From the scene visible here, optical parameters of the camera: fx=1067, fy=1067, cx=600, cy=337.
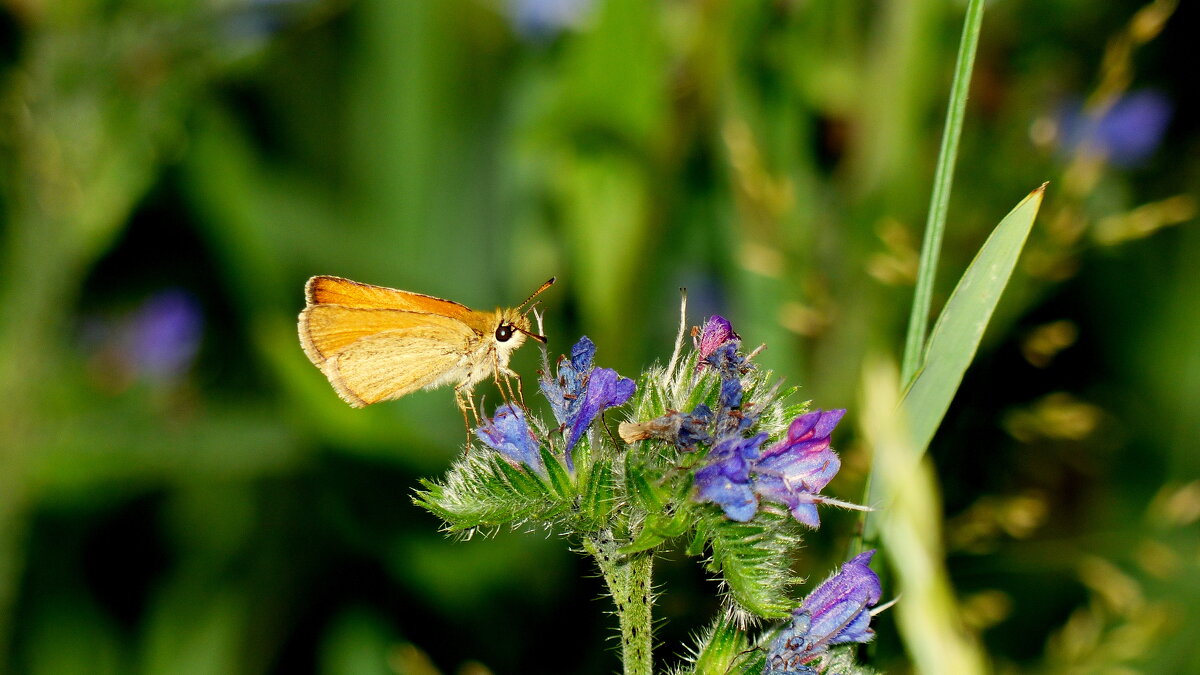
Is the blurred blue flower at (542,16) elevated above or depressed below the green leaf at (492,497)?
above

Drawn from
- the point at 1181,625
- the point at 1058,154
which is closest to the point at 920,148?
the point at 1058,154

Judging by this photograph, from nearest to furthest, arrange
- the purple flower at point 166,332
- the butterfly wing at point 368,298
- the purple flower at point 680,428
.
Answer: the purple flower at point 680,428 → the butterfly wing at point 368,298 → the purple flower at point 166,332

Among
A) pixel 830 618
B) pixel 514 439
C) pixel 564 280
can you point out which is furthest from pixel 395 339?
pixel 564 280

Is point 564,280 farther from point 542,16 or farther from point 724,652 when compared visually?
point 724,652

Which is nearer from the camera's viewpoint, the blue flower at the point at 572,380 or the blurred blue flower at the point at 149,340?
the blue flower at the point at 572,380

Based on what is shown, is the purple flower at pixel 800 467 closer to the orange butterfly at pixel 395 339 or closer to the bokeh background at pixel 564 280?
the orange butterfly at pixel 395 339

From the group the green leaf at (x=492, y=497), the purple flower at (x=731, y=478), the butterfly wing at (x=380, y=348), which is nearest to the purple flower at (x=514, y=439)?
the green leaf at (x=492, y=497)

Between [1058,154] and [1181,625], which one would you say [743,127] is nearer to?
[1058,154]
